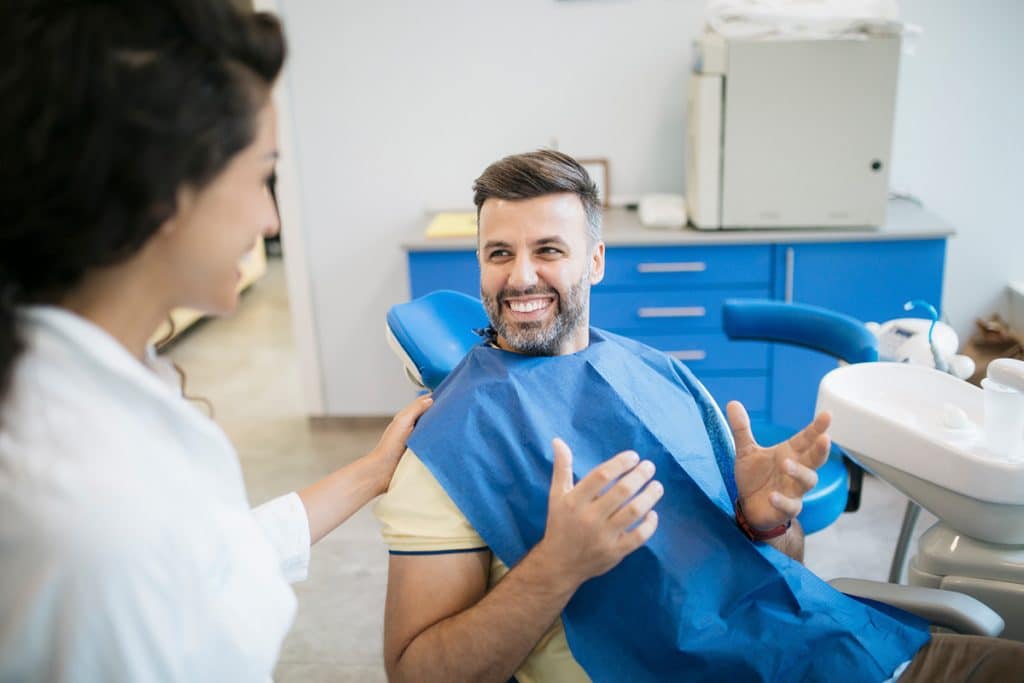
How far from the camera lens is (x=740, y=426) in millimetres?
1405

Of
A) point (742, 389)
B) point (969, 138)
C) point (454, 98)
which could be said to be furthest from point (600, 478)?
point (969, 138)

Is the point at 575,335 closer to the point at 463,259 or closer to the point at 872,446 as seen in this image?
the point at 872,446

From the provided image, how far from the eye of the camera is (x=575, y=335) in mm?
1624

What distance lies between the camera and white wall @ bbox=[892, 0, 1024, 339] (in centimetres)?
323

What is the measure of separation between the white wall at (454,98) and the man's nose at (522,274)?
1936 millimetres

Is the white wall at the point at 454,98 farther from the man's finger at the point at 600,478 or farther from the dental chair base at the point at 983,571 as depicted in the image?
the man's finger at the point at 600,478

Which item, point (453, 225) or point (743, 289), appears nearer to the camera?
point (743, 289)

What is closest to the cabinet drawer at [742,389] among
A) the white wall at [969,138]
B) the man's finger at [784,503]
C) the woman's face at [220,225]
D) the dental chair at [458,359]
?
the white wall at [969,138]

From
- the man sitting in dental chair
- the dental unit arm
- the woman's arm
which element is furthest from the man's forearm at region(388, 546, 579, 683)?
the dental unit arm

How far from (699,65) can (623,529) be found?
2.42 m

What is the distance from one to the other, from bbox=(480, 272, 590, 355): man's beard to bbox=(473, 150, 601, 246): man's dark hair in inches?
6.5

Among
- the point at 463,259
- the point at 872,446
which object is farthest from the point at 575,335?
the point at 463,259

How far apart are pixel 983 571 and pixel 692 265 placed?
1728 millimetres

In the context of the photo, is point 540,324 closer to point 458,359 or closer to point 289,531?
point 458,359
